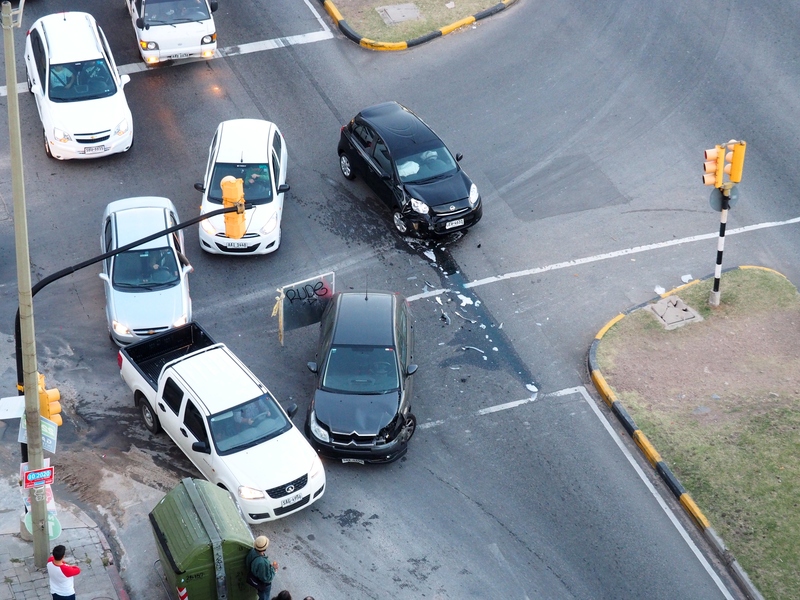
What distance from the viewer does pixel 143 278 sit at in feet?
58.9

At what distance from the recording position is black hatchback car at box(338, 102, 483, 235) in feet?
65.9


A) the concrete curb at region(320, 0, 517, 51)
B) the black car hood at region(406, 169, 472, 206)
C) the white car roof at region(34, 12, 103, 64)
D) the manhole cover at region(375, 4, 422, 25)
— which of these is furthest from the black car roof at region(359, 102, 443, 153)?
the white car roof at region(34, 12, 103, 64)

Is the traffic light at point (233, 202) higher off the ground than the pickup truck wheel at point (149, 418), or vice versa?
the traffic light at point (233, 202)

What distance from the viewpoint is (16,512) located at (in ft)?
48.9

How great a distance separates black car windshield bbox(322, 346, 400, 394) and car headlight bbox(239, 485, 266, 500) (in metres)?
2.17

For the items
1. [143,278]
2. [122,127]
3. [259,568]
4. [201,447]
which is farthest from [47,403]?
[122,127]

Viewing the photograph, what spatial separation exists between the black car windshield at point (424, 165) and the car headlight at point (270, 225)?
2.57 m

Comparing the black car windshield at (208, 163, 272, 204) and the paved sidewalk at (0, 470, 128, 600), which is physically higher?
the black car windshield at (208, 163, 272, 204)

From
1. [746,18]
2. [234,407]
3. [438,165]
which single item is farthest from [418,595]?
[746,18]

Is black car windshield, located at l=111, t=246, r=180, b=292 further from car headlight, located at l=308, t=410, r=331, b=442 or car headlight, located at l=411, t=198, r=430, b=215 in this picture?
car headlight, located at l=411, t=198, r=430, b=215

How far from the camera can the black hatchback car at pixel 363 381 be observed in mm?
15789

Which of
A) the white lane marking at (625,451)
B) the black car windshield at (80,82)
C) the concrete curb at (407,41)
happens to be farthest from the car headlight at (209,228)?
the concrete curb at (407,41)

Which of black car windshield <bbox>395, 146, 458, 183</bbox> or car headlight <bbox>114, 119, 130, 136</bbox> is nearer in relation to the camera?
black car windshield <bbox>395, 146, 458, 183</bbox>

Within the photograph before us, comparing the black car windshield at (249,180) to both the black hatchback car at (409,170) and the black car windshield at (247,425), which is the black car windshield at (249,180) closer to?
the black hatchback car at (409,170)
